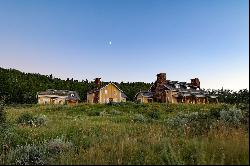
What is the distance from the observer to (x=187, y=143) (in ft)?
29.1

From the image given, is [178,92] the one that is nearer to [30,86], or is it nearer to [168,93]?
[168,93]

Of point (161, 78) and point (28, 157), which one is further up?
point (161, 78)

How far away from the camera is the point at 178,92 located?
77688mm

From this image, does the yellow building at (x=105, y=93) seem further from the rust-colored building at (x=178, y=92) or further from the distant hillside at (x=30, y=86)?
the distant hillside at (x=30, y=86)

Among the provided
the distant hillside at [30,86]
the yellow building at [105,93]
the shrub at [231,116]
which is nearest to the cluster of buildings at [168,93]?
the yellow building at [105,93]

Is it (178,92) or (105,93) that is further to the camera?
(105,93)

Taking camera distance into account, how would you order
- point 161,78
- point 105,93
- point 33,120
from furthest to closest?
point 105,93, point 161,78, point 33,120

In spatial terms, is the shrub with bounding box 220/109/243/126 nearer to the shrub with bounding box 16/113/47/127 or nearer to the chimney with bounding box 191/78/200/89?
the shrub with bounding box 16/113/47/127

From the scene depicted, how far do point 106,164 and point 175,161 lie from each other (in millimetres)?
1280

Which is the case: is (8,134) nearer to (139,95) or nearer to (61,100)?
(139,95)

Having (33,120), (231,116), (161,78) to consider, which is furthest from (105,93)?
(231,116)

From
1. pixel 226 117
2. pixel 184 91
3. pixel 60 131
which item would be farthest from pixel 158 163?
pixel 184 91

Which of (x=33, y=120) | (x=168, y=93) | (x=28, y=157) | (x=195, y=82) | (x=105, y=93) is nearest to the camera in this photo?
(x=28, y=157)

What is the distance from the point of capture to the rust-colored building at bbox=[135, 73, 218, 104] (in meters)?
77.3
